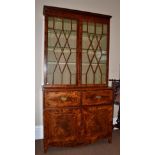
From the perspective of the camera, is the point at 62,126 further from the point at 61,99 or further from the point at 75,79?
the point at 75,79

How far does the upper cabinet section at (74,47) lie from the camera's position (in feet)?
8.77

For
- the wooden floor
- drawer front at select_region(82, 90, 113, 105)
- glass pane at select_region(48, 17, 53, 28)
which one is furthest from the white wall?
drawer front at select_region(82, 90, 113, 105)

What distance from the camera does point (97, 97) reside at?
9.21 ft

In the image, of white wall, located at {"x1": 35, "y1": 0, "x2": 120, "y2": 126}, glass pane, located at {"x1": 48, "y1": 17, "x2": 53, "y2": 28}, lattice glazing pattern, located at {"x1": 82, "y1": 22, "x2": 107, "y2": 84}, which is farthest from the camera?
white wall, located at {"x1": 35, "y1": 0, "x2": 120, "y2": 126}

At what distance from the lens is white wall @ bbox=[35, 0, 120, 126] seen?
3006mm

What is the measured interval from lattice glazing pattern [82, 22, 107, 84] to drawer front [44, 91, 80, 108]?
33cm

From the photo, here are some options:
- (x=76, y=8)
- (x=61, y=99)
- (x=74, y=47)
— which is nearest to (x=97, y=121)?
(x=61, y=99)

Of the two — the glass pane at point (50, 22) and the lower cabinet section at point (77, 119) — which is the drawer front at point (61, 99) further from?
the glass pane at point (50, 22)

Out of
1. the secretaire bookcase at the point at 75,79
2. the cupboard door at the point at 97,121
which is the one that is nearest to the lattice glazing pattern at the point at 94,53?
the secretaire bookcase at the point at 75,79

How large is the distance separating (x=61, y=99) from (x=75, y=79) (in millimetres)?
401

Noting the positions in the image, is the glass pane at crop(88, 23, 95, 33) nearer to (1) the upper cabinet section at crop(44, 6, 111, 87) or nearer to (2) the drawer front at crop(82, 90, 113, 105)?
(1) the upper cabinet section at crop(44, 6, 111, 87)

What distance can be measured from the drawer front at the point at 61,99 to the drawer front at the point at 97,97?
0.42 ft
